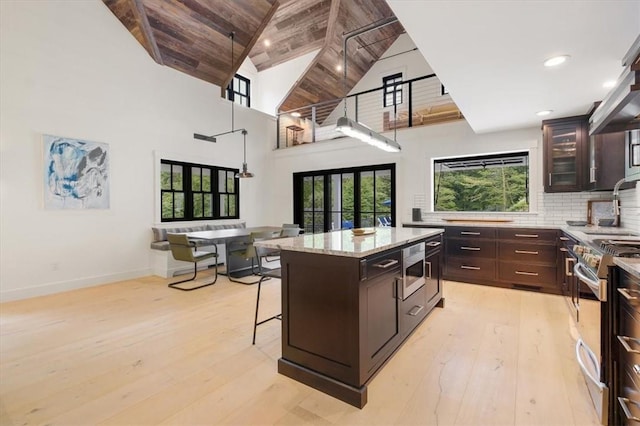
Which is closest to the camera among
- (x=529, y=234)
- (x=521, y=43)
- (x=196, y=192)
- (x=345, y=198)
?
(x=521, y=43)

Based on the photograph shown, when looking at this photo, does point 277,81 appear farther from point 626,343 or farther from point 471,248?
point 626,343

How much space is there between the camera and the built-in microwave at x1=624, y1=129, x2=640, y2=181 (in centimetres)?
278

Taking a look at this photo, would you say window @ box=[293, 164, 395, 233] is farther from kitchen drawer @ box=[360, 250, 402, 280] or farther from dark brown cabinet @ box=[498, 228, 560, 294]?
kitchen drawer @ box=[360, 250, 402, 280]

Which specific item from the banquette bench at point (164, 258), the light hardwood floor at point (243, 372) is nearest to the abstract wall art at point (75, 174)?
the banquette bench at point (164, 258)

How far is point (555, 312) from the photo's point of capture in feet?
11.1

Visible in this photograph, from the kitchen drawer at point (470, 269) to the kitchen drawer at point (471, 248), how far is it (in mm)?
75

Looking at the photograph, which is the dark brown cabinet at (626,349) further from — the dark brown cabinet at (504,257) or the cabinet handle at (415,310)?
the dark brown cabinet at (504,257)

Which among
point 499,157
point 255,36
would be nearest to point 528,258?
point 499,157

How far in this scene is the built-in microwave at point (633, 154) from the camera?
9.11 ft

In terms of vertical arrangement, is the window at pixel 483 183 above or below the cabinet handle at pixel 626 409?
above

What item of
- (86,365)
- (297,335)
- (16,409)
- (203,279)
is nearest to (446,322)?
(297,335)

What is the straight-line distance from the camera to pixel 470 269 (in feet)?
15.0

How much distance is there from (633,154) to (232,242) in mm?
5063

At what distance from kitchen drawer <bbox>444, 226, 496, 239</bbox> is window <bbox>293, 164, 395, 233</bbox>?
58.3 inches
